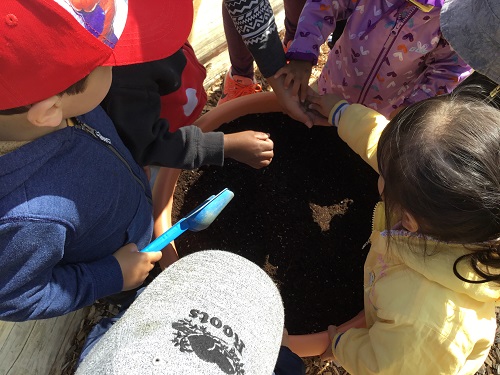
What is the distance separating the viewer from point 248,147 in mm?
1089

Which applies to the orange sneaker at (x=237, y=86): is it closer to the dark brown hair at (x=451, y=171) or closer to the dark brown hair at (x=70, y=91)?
the dark brown hair at (x=451, y=171)

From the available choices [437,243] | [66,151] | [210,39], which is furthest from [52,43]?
[210,39]

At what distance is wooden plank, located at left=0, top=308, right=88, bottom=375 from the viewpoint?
104 cm

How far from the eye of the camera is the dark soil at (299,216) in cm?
116

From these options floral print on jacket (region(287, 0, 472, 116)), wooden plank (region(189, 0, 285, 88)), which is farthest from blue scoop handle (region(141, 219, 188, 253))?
wooden plank (region(189, 0, 285, 88))

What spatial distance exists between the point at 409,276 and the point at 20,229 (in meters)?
0.69

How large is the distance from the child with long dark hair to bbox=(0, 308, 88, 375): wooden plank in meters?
0.78

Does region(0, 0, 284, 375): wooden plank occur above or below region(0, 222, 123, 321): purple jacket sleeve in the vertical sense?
below

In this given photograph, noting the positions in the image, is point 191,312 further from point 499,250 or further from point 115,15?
point 499,250

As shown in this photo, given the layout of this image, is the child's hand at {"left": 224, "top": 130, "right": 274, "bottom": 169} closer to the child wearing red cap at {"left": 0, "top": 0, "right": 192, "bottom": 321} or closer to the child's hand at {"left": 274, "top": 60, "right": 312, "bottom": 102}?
the child's hand at {"left": 274, "top": 60, "right": 312, "bottom": 102}

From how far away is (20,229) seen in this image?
64 centimetres

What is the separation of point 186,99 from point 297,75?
0.31 m

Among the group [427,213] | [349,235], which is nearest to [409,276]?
[427,213]

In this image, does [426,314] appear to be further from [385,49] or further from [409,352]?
[385,49]
